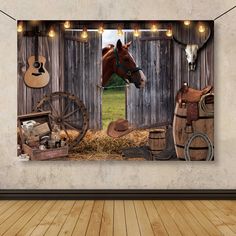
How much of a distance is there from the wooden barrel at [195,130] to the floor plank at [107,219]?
103 cm

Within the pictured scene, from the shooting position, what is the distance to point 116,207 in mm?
4910

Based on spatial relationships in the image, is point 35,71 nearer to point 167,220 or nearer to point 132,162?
point 132,162

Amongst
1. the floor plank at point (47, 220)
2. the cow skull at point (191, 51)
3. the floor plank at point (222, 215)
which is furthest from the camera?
the cow skull at point (191, 51)

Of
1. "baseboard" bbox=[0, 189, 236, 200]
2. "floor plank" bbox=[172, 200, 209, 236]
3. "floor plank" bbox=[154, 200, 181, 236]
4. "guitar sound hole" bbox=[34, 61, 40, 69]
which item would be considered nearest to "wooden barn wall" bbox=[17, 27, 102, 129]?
"guitar sound hole" bbox=[34, 61, 40, 69]

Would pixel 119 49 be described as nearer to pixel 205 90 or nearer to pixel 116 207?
pixel 205 90

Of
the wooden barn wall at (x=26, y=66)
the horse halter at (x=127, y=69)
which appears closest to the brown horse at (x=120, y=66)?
the horse halter at (x=127, y=69)

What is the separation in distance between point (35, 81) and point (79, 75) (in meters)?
0.52

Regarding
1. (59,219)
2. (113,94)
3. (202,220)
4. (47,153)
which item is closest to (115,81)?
(113,94)

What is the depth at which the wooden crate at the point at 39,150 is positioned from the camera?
5266 millimetres

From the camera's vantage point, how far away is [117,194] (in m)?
5.29

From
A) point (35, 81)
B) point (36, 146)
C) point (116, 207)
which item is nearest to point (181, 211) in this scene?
point (116, 207)

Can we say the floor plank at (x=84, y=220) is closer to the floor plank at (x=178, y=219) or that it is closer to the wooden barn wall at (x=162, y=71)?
the floor plank at (x=178, y=219)

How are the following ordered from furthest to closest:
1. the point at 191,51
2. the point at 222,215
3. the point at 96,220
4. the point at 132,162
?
the point at 132,162
the point at 191,51
the point at 222,215
the point at 96,220

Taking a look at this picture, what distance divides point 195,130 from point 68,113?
150 cm
